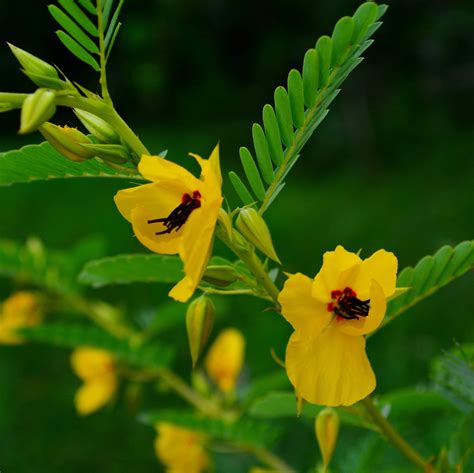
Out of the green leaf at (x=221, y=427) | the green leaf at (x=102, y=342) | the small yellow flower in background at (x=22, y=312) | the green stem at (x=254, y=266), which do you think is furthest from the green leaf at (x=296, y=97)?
the small yellow flower in background at (x=22, y=312)

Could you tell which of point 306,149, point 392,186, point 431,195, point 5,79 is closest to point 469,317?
point 431,195

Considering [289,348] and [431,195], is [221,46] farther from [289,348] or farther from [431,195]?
[289,348]

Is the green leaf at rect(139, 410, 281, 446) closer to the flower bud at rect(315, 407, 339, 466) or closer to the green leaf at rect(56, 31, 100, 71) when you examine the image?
the flower bud at rect(315, 407, 339, 466)

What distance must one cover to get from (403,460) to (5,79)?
7119mm

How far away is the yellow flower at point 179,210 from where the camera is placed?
0.42 m

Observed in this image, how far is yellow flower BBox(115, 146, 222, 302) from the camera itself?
0.42m

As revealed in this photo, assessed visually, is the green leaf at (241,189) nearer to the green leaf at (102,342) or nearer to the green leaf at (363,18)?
the green leaf at (363,18)

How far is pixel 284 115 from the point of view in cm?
53

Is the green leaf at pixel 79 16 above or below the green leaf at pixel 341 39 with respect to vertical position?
below

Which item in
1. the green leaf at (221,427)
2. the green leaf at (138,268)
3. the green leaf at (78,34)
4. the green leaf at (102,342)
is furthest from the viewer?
the green leaf at (102,342)

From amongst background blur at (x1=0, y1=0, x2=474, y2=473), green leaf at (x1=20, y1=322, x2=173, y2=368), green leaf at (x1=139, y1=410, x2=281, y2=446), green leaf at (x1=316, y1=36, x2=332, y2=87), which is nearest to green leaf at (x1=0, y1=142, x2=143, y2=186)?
green leaf at (x1=316, y1=36, x2=332, y2=87)

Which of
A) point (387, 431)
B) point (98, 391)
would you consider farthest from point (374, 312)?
point (98, 391)

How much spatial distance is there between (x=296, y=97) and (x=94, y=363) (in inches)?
27.1

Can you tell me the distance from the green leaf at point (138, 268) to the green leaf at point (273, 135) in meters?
0.13
